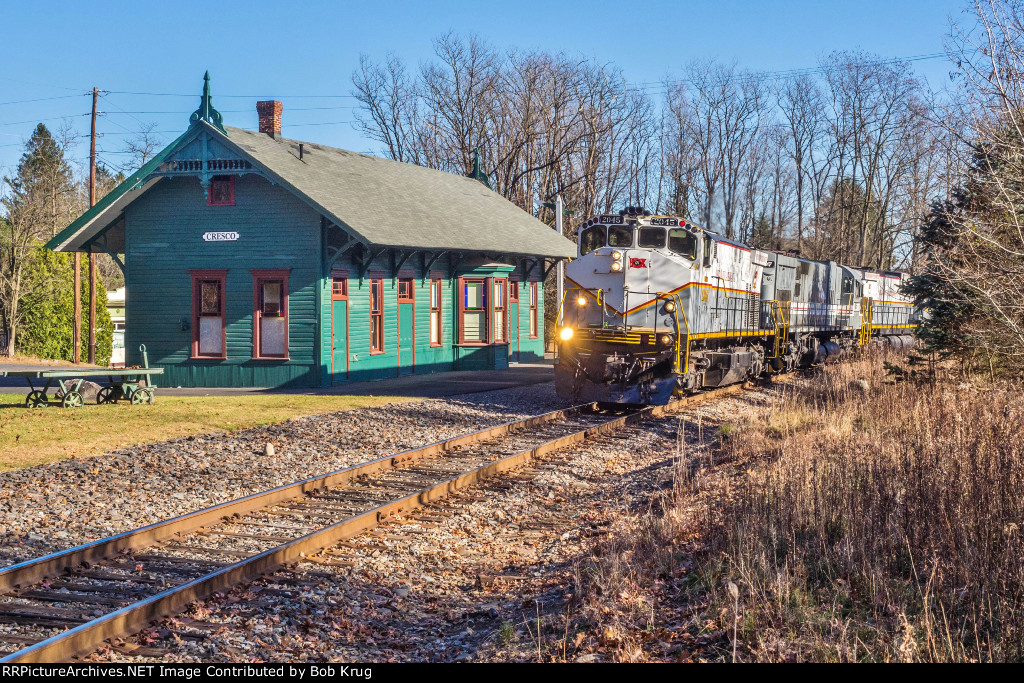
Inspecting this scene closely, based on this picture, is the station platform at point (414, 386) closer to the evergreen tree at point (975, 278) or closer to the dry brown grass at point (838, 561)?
the evergreen tree at point (975, 278)

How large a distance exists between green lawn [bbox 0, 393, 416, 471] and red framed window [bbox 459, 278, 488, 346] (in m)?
8.91

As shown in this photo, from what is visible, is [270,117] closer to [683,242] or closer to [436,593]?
[683,242]

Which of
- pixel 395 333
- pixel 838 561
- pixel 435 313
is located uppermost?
pixel 435 313

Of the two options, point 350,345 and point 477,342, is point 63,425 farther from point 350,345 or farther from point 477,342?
point 477,342

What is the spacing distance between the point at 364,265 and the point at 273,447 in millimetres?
11451

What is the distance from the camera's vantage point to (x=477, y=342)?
29000 mm

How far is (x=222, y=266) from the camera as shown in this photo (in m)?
23.2

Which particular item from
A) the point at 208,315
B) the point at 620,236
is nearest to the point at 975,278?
the point at 620,236

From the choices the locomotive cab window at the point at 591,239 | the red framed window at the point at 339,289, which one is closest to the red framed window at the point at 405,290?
the red framed window at the point at 339,289

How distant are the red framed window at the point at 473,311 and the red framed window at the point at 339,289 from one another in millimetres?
5526

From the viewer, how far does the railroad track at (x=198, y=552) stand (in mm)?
5809

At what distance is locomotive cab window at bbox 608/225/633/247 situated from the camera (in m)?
17.9

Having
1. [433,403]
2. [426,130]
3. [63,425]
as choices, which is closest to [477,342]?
[433,403]

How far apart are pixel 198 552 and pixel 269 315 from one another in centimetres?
1592
